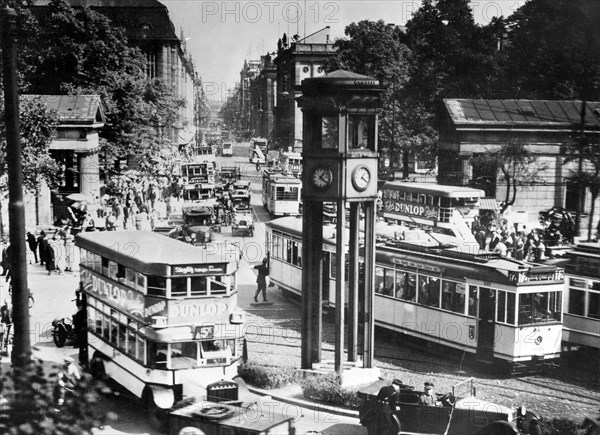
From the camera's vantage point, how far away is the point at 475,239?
1291 inches

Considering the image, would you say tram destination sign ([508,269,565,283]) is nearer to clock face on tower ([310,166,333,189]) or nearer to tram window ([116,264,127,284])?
clock face on tower ([310,166,333,189])

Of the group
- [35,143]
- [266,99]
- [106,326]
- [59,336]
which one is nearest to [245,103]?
[266,99]

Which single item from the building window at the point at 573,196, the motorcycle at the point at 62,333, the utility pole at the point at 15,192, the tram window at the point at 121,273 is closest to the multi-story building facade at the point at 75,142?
the motorcycle at the point at 62,333

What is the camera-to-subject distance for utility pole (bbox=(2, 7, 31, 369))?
9.23 metres

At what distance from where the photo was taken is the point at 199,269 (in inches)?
574

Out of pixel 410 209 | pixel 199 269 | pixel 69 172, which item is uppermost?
pixel 69 172

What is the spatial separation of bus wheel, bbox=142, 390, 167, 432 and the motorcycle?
18.9ft

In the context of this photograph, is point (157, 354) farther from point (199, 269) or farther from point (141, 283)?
point (199, 269)

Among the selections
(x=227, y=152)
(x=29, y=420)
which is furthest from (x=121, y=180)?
(x=227, y=152)

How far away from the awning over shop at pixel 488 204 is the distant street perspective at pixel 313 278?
0.69 ft

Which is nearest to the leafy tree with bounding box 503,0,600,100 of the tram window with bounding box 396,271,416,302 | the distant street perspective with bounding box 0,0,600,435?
the distant street perspective with bounding box 0,0,600,435

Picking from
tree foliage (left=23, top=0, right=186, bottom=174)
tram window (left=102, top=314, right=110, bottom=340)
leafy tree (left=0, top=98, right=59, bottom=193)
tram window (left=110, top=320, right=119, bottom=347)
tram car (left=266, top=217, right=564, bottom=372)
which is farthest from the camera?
tree foliage (left=23, top=0, right=186, bottom=174)

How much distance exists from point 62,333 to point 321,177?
25.7ft

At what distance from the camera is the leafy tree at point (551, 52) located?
156ft
